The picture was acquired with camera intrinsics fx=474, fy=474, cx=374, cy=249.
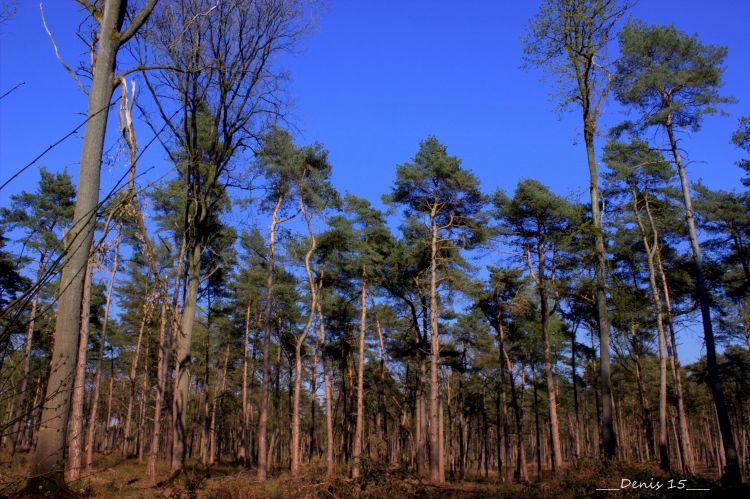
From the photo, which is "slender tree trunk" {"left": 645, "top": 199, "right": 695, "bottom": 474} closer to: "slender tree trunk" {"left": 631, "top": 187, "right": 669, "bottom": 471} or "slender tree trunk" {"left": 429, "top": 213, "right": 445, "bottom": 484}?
"slender tree trunk" {"left": 631, "top": 187, "right": 669, "bottom": 471}

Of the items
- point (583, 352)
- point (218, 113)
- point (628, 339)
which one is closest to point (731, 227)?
point (628, 339)

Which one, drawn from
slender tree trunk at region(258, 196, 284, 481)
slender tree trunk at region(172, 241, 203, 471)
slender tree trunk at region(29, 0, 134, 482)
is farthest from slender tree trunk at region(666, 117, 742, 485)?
slender tree trunk at region(258, 196, 284, 481)

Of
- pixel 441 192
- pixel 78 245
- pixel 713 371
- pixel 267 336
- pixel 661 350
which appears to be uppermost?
pixel 441 192

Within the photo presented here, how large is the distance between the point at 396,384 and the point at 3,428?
38.5m

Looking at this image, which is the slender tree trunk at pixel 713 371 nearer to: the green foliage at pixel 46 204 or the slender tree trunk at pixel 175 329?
the slender tree trunk at pixel 175 329

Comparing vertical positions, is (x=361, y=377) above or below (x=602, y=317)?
below

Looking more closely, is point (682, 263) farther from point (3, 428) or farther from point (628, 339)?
point (3, 428)

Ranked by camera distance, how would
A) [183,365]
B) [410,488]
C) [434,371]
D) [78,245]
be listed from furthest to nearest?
[434,371] → [183,365] → [410,488] → [78,245]

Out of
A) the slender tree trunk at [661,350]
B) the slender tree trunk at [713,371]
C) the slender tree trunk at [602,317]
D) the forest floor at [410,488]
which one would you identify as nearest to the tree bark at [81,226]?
the forest floor at [410,488]

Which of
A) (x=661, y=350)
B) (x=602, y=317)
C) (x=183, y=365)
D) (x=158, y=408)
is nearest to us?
(x=183, y=365)

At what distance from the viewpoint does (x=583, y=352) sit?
93.9ft

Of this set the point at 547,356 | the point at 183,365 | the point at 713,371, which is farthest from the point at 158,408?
the point at 713,371

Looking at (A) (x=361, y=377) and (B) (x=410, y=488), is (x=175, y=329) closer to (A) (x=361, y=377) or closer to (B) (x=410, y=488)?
(B) (x=410, y=488)

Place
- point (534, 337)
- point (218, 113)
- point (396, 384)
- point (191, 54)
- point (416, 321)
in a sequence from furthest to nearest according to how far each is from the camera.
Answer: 1. point (396, 384)
2. point (534, 337)
3. point (416, 321)
4. point (218, 113)
5. point (191, 54)
